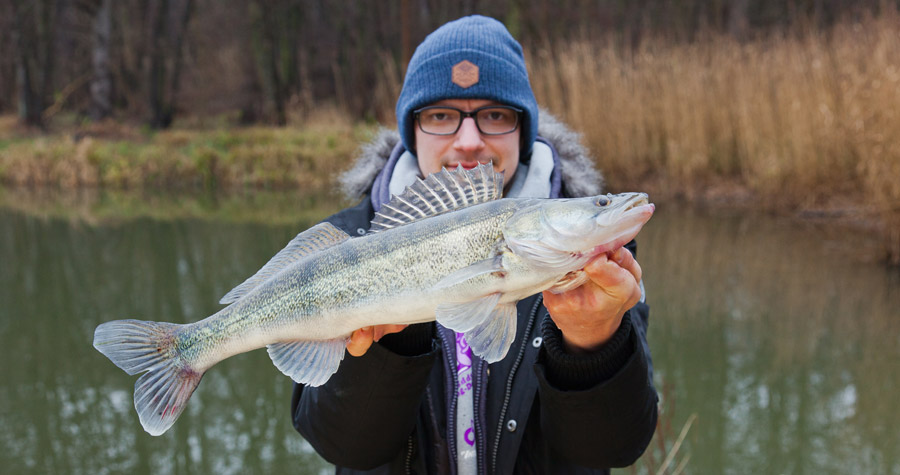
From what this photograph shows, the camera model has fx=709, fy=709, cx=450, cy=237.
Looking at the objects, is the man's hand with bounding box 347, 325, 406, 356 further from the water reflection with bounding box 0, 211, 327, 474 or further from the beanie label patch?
the water reflection with bounding box 0, 211, 327, 474

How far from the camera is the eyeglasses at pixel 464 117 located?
8.13 feet

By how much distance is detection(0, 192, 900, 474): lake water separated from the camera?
429 centimetres

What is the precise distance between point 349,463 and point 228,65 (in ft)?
67.1

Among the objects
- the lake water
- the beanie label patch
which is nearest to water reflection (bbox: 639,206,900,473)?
the lake water

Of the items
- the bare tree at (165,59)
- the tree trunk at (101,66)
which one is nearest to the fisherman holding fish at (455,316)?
the bare tree at (165,59)

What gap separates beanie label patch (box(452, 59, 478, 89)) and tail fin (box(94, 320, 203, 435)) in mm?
1243

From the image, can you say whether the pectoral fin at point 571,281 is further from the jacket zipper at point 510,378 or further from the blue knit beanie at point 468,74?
the blue knit beanie at point 468,74

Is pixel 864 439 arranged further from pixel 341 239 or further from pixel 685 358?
pixel 341 239

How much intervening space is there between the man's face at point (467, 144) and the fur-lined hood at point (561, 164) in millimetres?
250

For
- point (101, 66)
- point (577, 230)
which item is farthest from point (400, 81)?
point (577, 230)

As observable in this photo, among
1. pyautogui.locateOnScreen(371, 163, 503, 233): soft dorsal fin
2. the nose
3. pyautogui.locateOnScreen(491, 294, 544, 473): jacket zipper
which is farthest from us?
the nose

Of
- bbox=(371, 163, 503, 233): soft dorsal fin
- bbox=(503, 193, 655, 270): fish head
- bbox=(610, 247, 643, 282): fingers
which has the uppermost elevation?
bbox=(371, 163, 503, 233): soft dorsal fin

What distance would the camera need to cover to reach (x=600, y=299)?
5.50ft

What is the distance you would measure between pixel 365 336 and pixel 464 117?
962 millimetres
